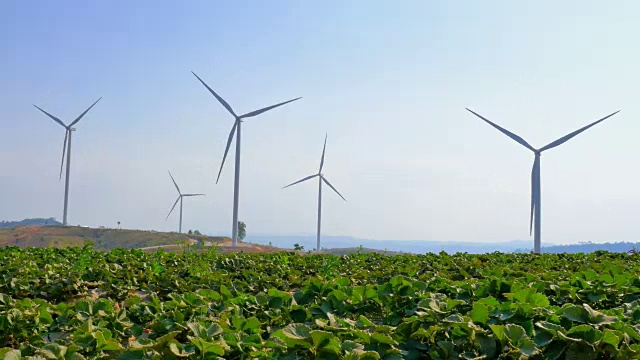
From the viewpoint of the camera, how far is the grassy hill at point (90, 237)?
8044 cm

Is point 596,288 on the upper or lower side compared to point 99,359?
upper

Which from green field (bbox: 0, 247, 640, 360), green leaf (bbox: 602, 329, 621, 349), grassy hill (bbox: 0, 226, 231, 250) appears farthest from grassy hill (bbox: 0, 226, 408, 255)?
green leaf (bbox: 602, 329, 621, 349)

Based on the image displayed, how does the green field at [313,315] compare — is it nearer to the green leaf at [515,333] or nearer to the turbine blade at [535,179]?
the green leaf at [515,333]

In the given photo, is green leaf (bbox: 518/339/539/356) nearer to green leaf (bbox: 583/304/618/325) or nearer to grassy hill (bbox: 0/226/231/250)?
green leaf (bbox: 583/304/618/325)

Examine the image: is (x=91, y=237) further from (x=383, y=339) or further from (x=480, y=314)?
(x=383, y=339)

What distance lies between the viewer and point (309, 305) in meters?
6.49

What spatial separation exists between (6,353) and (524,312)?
3.95 meters

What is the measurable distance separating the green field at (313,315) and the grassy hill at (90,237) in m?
69.4

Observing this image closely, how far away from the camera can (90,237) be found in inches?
3369

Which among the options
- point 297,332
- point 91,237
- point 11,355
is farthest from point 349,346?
point 91,237

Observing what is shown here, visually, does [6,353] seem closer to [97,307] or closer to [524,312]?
[97,307]

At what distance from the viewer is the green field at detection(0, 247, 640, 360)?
4445mm

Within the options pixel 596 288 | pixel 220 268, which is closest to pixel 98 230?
pixel 220 268

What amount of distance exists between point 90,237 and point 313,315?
85.9 meters
